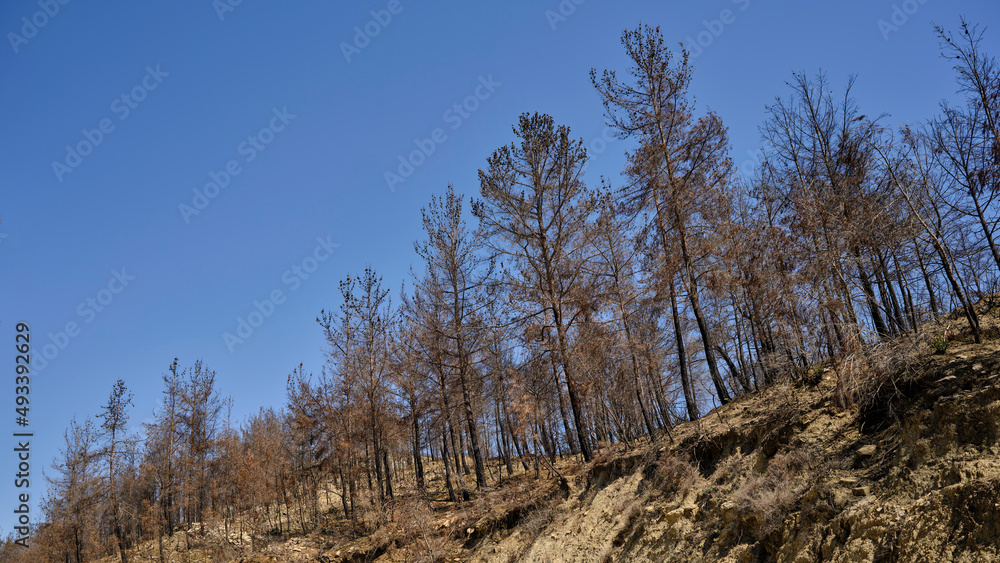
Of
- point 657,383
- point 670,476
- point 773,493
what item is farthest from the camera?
point 657,383

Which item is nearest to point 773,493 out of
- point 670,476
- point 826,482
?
point 826,482

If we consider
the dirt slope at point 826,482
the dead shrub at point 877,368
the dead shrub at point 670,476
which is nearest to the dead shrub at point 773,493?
the dirt slope at point 826,482

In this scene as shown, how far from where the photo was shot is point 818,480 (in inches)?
326

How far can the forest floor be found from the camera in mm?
6473

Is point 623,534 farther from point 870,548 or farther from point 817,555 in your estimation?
point 870,548

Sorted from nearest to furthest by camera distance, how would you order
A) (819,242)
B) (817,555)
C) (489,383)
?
(817,555), (819,242), (489,383)

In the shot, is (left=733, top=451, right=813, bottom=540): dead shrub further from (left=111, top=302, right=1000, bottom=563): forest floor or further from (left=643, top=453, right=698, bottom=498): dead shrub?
(left=643, top=453, right=698, bottom=498): dead shrub

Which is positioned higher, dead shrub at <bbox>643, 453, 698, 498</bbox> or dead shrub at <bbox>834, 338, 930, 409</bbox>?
dead shrub at <bbox>834, 338, 930, 409</bbox>

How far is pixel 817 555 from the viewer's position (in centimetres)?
728

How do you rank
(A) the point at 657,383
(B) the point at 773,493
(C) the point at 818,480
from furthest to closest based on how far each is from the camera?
(A) the point at 657,383
(B) the point at 773,493
(C) the point at 818,480

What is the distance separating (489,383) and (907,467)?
21.3 metres

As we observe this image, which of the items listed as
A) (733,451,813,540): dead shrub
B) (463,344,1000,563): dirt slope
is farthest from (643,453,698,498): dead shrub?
(733,451,813,540): dead shrub

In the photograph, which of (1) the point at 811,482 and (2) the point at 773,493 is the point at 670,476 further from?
(1) the point at 811,482

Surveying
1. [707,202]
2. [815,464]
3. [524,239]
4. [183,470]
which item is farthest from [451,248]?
[183,470]
